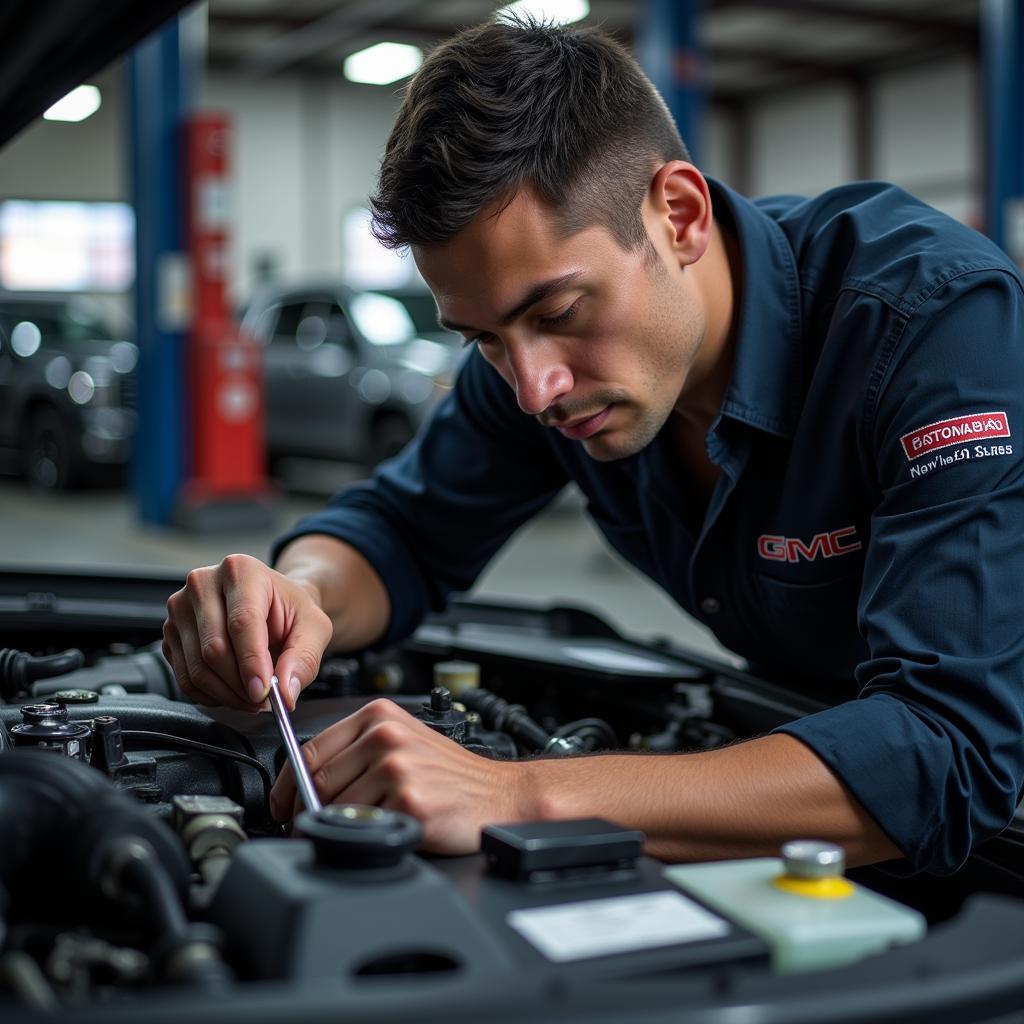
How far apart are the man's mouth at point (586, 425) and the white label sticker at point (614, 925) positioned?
67 cm

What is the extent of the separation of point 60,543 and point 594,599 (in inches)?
103

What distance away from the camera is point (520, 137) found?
49.2 inches

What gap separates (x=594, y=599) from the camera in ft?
16.8

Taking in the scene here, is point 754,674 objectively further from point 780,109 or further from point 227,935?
point 780,109

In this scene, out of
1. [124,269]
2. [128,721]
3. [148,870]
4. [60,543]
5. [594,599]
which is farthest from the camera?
[124,269]

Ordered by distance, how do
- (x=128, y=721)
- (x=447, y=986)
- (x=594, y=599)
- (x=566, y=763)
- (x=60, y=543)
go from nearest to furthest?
(x=447, y=986), (x=566, y=763), (x=128, y=721), (x=594, y=599), (x=60, y=543)

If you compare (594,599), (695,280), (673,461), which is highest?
(695,280)

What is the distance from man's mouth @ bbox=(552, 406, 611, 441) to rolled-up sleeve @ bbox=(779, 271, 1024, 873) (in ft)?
0.89

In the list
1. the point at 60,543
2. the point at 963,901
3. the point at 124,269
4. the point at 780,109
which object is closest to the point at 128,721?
the point at 963,901

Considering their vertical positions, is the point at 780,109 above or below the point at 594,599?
above

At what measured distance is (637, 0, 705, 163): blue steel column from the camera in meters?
6.30

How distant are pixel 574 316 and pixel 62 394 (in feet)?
22.2

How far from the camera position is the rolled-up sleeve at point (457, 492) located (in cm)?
175

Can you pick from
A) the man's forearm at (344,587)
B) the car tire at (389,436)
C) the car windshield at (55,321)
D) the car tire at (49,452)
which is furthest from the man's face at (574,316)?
the car windshield at (55,321)
